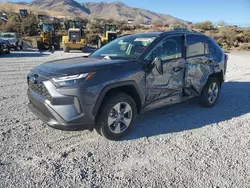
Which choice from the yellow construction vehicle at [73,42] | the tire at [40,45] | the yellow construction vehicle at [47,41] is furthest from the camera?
the yellow construction vehicle at [47,41]

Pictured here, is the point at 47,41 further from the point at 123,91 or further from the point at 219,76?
the point at 123,91

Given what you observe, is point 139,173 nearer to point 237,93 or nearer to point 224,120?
point 224,120

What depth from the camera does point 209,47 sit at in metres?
5.95

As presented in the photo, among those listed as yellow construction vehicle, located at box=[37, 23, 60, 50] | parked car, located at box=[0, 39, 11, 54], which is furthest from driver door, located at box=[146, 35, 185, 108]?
yellow construction vehicle, located at box=[37, 23, 60, 50]

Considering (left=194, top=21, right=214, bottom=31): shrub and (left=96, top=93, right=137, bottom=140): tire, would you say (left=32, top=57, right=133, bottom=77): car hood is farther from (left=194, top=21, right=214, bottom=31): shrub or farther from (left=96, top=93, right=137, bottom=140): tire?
(left=194, top=21, right=214, bottom=31): shrub

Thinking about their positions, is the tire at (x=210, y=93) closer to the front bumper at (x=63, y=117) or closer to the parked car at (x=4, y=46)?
the front bumper at (x=63, y=117)

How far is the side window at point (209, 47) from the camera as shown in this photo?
5.87 metres

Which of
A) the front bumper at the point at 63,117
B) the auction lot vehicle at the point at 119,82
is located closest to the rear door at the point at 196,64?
the auction lot vehicle at the point at 119,82

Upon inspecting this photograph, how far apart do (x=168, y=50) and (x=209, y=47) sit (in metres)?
1.67

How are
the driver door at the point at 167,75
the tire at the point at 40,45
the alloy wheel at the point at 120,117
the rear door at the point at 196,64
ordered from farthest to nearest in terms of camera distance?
the tire at the point at 40,45
the rear door at the point at 196,64
the driver door at the point at 167,75
the alloy wheel at the point at 120,117

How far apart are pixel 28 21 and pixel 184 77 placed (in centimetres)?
4176

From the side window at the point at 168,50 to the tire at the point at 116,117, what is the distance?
918mm

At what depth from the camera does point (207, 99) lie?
590cm

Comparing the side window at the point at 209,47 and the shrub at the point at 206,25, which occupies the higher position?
the shrub at the point at 206,25
